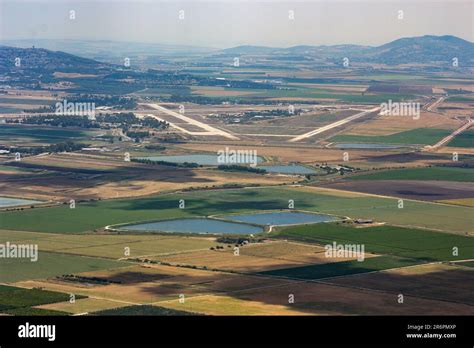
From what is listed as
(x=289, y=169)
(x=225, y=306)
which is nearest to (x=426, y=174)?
(x=289, y=169)

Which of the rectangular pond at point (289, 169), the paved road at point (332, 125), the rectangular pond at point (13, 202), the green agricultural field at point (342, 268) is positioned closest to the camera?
the green agricultural field at point (342, 268)

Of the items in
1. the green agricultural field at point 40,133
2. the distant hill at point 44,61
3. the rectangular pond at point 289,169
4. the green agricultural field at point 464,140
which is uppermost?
the distant hill at point 44,61

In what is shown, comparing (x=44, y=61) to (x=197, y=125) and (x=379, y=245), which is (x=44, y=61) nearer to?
(x=197, y=125)

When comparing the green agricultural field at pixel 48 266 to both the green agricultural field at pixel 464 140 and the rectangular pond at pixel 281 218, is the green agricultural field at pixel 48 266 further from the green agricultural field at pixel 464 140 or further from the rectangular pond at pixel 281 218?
the green agricultural field at pixel 464 140

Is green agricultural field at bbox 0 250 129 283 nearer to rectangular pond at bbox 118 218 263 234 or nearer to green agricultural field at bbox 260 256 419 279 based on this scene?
green agricultural field at bbox 260 256 419 279

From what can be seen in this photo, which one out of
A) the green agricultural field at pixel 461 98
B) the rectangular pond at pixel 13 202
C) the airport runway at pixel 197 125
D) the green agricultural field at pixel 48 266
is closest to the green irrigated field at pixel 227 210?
the rectangular pond at pixel 13 202

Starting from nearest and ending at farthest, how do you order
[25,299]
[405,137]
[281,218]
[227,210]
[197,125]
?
[25,299], [281,218], [227,210], [405,137], [197,125]
